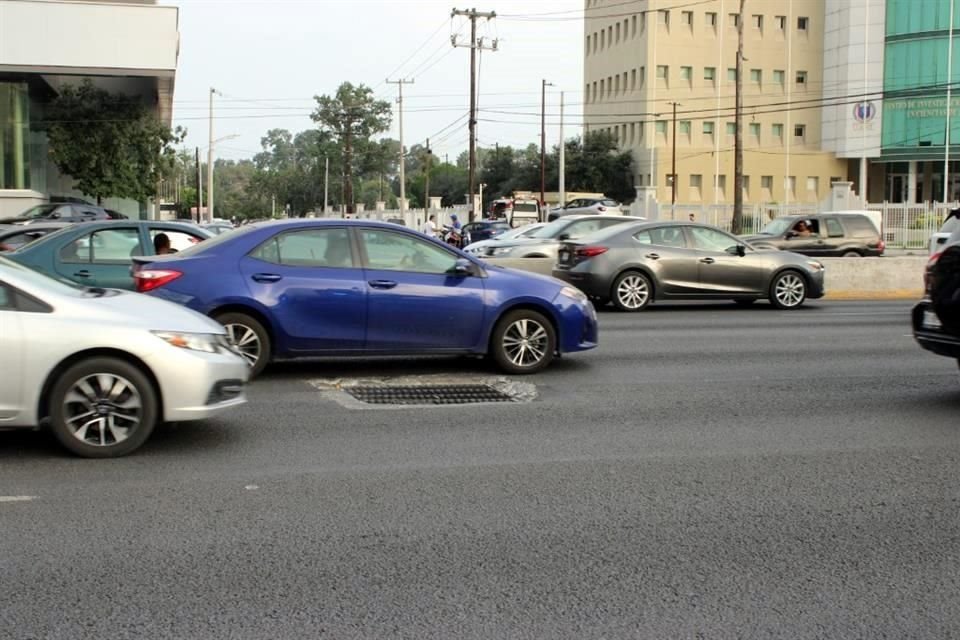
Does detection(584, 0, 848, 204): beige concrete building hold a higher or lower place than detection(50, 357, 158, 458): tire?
higher

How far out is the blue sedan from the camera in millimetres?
9805

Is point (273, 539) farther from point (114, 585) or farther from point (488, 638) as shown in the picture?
point (488, 638)

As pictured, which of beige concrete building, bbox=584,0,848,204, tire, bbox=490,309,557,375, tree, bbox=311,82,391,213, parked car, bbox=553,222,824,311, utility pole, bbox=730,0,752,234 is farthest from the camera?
tree, bbox=311,82,391,213

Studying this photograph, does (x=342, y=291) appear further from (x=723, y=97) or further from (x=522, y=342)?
(x=723, y=97)

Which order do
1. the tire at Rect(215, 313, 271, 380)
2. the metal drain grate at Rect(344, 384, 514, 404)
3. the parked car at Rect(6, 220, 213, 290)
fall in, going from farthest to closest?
1. the parked car at Rect(6, 220, 213, 290)
2. the tire at Rect(215, 313, 271, 380)
3. the metal drain grate at Rect(344, 384, 514, 404)

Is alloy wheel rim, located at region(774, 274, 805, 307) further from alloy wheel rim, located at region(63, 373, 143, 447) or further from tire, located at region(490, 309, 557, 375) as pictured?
alloy wheel rim, located at region(63, 373, 143, 447)

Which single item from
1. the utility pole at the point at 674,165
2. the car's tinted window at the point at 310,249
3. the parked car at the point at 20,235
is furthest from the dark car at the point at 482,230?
the utility pole at the point at 674,165

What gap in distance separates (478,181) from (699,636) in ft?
323

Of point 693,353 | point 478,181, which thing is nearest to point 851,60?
point 478,181

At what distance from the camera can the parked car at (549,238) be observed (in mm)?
21141

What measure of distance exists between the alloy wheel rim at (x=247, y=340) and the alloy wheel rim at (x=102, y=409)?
283 centimetres

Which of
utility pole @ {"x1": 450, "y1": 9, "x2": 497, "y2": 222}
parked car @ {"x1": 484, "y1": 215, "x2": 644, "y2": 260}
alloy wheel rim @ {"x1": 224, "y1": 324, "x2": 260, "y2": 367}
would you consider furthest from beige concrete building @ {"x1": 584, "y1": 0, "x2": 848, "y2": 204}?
alloy wheel rim @ {"x1": 224, "y1": 324, "x2": 260, "y2": 367}

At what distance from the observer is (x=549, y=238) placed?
22.3 metres

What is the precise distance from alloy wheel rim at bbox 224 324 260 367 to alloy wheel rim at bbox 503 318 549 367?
7.88 feet
